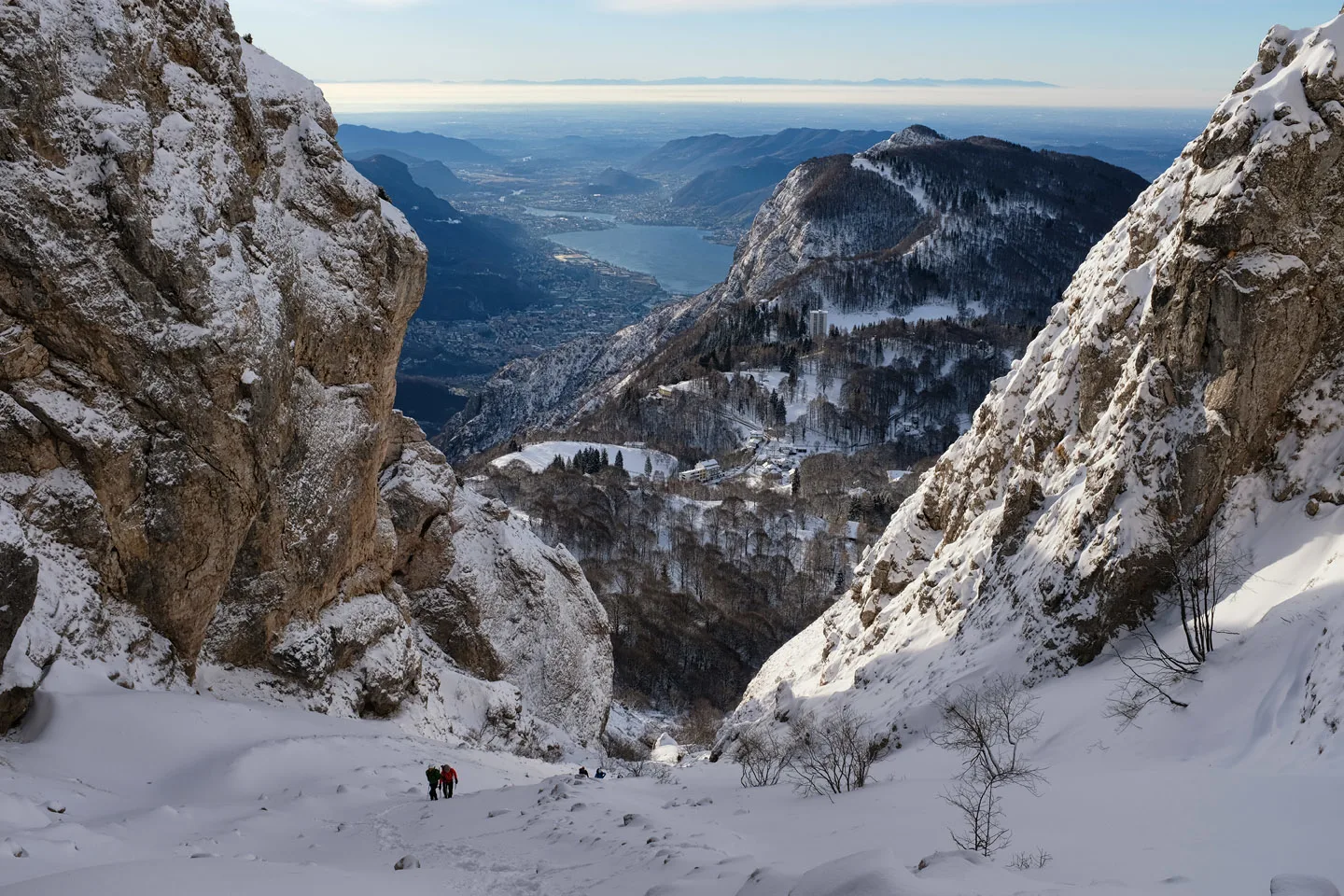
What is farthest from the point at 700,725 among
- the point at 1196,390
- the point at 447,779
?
the point at 1196,390

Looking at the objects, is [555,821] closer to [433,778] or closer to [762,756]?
[433,778]

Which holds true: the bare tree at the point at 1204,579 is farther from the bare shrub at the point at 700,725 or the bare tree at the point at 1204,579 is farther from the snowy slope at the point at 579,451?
the snowy slope at the point at 579,451

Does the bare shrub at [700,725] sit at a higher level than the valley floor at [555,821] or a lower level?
lower

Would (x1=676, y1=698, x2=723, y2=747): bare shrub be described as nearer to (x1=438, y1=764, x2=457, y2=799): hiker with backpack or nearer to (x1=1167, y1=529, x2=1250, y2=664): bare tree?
(x1=438, y1=764, x2=457, y2=799): hiker with backpack

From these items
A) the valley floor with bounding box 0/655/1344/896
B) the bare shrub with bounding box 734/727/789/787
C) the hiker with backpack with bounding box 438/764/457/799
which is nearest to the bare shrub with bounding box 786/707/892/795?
the bare shrub with bounding box 734/727/789/787

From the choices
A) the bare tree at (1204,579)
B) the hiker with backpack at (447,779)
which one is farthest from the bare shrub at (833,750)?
the hiker with backpack at (447,779)

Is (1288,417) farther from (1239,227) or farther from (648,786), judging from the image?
(648,786)

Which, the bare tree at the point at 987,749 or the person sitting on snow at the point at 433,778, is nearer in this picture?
the bare tree at the point at 987,749
